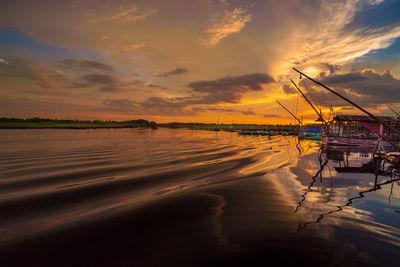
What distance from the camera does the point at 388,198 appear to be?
9.83m

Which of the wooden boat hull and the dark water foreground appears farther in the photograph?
the wooden boat hull

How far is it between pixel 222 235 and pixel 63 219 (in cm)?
614

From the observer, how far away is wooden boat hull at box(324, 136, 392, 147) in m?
39.4

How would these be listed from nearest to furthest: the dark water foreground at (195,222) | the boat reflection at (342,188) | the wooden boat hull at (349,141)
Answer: the dark water foreground at (195,222)
the boat reflection at (342,188)
the wooden boat hull at (349,141)

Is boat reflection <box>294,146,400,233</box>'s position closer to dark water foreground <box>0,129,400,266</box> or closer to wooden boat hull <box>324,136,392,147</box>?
dark water foreground <box>0,129,400,266</box>

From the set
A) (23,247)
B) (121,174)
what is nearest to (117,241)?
(23,247)

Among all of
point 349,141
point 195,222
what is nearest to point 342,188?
point 195,222

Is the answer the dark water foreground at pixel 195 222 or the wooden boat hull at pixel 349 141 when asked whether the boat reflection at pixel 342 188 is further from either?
the wooden boat hull at pixel 349 141

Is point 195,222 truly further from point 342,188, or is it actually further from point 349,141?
point 349,141

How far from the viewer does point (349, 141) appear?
40.6 m

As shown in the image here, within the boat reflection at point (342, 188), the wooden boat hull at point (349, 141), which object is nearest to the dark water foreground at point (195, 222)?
the boat reflection at point (342, 188)

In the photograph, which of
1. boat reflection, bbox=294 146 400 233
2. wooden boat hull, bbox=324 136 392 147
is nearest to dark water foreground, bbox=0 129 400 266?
boat reflection, bbox=294 146 400 233

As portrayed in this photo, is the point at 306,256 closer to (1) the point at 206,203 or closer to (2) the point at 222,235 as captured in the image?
(2) the point at 222,235

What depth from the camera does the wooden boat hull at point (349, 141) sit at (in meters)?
39.4
